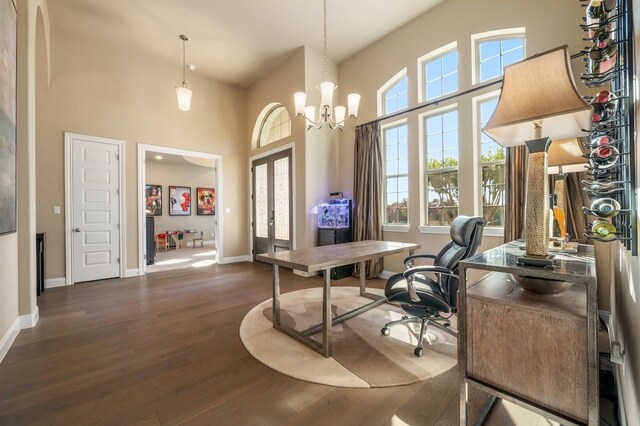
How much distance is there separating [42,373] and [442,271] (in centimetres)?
297

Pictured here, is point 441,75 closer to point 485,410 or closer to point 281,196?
point 281,196

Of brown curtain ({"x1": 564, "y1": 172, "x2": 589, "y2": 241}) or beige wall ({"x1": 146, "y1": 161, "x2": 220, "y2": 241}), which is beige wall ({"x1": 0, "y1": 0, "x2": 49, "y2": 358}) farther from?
beige wall ({"x1": 146, "y1": 161, "x2": 220, "y2": 241})

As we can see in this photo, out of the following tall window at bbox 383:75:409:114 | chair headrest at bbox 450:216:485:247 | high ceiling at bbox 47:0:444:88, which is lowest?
chair headrest at bbox 450:216:485:247

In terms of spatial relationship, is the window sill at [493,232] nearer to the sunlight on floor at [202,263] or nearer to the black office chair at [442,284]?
the black office chair at [442,284]

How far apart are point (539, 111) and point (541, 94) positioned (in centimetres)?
7

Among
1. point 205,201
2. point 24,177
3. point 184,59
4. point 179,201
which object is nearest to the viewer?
point 24,177

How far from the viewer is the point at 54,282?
4113 millimetres

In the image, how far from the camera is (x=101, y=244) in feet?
14.8

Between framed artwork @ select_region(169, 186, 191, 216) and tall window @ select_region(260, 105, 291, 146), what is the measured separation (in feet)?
14.9

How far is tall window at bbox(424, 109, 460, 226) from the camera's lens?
3.70 m

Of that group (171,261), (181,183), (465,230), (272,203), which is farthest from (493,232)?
(181,183)

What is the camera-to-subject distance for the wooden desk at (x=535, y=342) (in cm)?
105

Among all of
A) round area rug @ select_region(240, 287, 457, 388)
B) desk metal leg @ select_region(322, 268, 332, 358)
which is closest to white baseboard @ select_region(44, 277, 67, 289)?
round area rug @ select_region(240, 287, 457, 388)

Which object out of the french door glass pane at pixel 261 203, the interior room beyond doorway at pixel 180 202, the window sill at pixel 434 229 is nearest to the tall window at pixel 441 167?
the window sill at pixel 434 229
